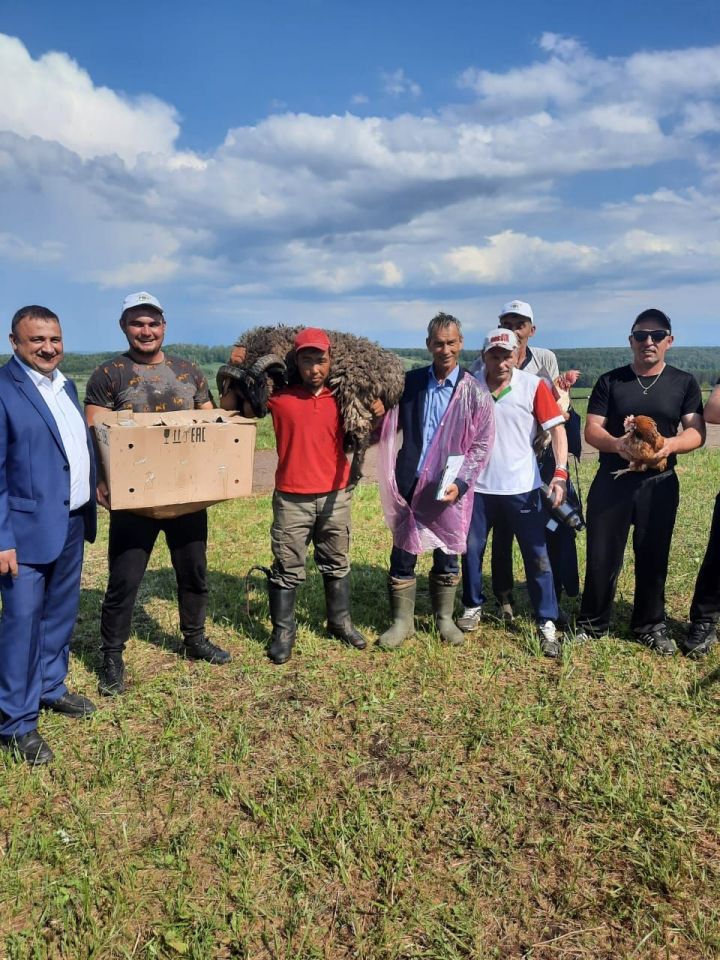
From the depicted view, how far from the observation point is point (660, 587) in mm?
4883

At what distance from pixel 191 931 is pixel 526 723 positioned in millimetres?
2114

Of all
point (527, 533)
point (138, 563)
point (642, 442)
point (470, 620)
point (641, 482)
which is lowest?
point (470, 620)

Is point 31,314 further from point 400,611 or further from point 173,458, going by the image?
point 400,611

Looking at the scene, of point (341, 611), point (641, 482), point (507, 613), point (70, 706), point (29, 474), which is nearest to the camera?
point (29, 474)

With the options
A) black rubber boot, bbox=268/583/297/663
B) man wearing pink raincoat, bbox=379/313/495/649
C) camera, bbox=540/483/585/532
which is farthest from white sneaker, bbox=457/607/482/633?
black rubber boot, bbox=268/583/297/663

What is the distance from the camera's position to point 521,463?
183 inches

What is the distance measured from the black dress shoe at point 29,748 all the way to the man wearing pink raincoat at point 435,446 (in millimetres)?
2543

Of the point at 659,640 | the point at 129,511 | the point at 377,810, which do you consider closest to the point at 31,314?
the point at 129,511

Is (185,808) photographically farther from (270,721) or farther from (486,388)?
(486,388)

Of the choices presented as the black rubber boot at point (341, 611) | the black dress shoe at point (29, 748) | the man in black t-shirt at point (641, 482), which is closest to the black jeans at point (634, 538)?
the man in black t-shirt at point (641, 482)

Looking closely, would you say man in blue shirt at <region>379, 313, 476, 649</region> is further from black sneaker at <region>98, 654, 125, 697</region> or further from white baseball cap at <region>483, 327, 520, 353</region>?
black sneaker at <region>98, 654, 125, 697</region>

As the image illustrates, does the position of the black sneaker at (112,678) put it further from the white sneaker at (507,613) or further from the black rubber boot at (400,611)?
the white sneaker at (507,613)

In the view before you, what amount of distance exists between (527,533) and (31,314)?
3427 millimetres

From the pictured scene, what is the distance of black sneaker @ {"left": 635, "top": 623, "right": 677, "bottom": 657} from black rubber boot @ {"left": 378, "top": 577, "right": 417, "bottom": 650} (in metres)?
1.75
